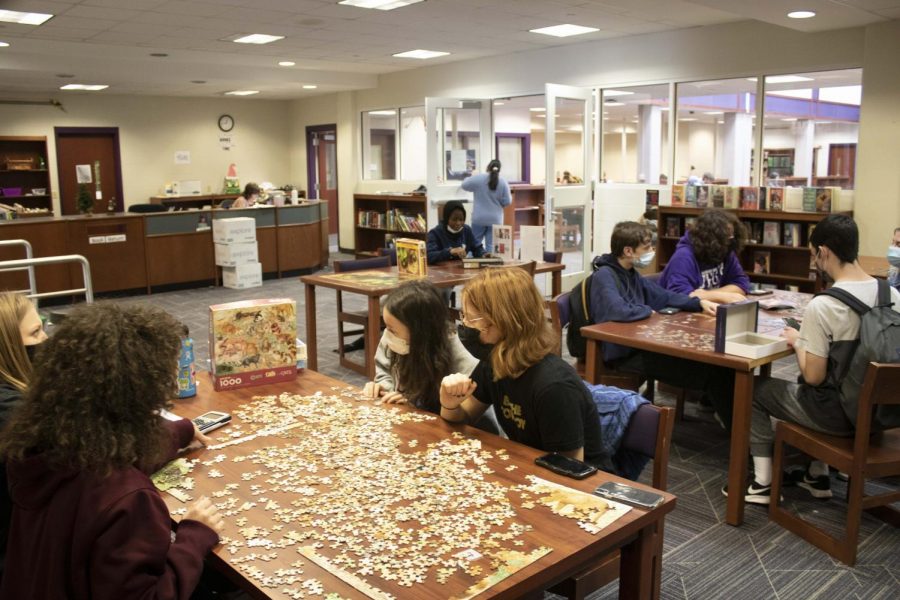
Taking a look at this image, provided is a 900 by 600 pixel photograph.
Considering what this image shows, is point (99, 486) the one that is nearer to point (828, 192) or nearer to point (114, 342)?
point (114, 342)

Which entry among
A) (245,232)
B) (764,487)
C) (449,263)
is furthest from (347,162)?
(764,487)

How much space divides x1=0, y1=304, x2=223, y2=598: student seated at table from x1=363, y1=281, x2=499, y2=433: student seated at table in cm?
125

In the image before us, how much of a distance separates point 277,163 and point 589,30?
28.3 feet

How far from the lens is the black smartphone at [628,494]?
72.8 inches

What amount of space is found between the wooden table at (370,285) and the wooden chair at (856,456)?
246cm

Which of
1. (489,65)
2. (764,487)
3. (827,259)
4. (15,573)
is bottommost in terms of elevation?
(764,487)

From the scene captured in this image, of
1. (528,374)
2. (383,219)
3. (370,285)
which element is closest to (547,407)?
(528,374)

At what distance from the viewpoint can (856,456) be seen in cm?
293

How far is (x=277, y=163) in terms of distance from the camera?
15609 mm

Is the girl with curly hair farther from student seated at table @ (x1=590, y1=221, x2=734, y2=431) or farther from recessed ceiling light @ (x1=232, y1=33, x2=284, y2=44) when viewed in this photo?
recessed ceiling light @ (x1=232, y1=33, x2=284, y2=44)

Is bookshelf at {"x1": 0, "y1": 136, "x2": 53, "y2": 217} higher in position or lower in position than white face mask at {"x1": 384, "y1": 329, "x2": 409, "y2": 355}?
higher

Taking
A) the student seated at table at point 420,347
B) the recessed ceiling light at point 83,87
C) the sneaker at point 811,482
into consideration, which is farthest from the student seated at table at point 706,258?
the recessed ceiling light at point 83,87

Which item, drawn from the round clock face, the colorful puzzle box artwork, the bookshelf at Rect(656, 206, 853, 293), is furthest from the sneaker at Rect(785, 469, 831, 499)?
the round clock face

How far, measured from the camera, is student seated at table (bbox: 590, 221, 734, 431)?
390cm
